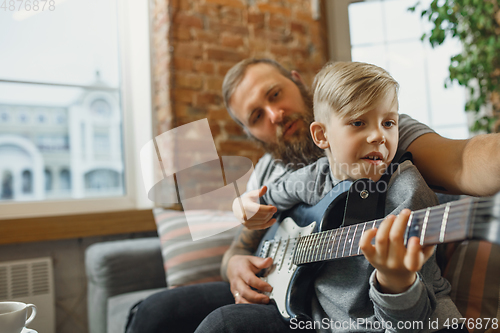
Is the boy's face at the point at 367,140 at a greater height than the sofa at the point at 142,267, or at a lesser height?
greater

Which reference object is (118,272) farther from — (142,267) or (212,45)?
(212,45)

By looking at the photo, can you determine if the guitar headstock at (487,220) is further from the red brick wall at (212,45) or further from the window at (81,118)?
the window at (81,118)

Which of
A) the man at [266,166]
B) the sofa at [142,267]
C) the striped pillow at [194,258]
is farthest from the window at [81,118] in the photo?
the man at [266,166]

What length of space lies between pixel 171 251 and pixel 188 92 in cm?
68

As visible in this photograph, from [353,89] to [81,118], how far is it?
146 centimetres

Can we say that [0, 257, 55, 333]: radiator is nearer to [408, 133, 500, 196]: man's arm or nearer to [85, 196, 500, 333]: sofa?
[85, 196, 500, 333]: sofa

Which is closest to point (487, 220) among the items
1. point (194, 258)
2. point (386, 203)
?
point (386, 203)

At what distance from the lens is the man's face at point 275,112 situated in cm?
61

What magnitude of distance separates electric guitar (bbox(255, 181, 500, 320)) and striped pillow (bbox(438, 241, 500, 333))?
216mm

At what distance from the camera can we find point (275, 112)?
74cm

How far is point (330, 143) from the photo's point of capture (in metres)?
0.48

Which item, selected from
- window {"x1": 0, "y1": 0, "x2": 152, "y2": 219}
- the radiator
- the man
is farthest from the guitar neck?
window {"x1": 0, "y1": 0, "x2": 152, "y2": 219}

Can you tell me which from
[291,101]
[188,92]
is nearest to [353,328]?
[291,101]

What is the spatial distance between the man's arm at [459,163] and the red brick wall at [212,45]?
83 cm
